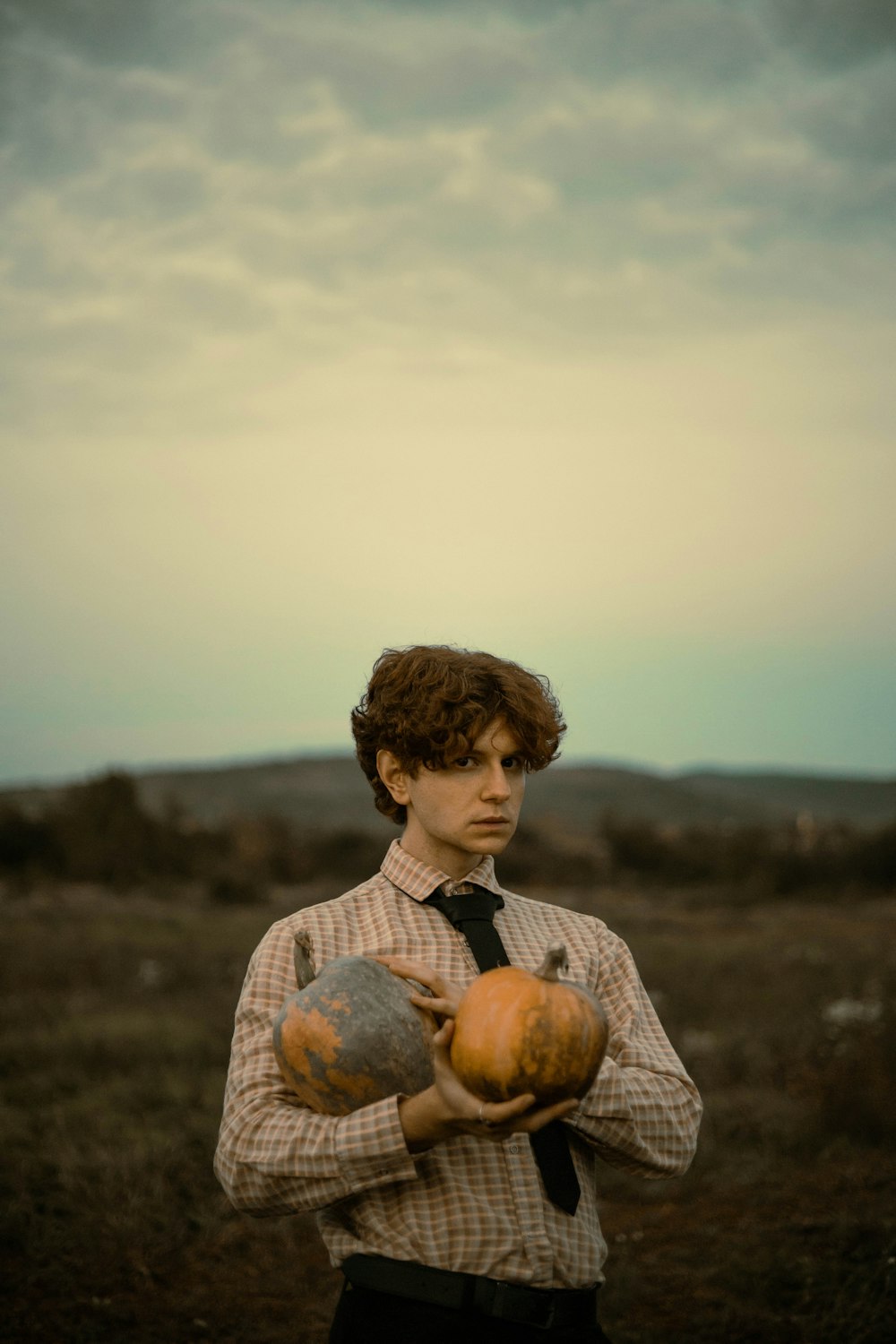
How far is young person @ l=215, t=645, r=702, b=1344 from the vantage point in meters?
2.48

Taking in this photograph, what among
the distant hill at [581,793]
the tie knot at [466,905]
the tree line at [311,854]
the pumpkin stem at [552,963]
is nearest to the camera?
the pumpkin stem at [552,963]

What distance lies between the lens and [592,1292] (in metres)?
2.72

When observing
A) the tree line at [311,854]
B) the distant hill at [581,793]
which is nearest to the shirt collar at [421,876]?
the tree line at [311,854]

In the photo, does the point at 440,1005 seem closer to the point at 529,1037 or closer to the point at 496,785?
the point at 529,1037

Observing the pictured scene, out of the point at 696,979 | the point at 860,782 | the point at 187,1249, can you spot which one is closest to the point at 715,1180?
the point at 187,1249

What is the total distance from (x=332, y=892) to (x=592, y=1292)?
25532 mm

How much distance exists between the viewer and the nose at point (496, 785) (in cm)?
294

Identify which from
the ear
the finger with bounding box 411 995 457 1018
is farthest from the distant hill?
the finger with bounding box 411 995 457 1018

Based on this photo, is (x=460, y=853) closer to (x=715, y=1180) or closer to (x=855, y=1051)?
(x=715, y=1180)

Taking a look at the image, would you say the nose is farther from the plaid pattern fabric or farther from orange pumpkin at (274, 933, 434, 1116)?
orange pumpkin at (274, 933, 434, 1116)

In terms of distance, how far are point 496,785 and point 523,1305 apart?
1183 mm

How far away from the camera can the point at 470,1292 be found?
2.52 m

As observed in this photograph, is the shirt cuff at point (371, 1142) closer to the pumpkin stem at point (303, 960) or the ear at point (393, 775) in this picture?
the pumpkin stem at point (303, 960)

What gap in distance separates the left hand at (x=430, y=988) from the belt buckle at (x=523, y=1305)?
628 millimetres
